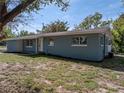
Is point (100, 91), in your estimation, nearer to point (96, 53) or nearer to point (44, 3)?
point (44, 3)

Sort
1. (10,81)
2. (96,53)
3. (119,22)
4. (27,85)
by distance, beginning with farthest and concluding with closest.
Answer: (119,22) < (96,53) < (10,81) < (27,85)

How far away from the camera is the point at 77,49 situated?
75.8ft

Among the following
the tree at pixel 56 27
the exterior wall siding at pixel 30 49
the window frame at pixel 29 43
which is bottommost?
the exterior wall siding at pixel 30 49

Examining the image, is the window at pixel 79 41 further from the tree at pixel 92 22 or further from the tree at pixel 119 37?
the tree at pixel 92 22

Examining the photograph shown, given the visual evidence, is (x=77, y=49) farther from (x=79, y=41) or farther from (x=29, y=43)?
(x=29, y=43)

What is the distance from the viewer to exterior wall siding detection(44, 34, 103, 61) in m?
21.3

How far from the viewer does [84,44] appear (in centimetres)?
2227

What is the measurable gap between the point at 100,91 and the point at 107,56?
17.1 metres

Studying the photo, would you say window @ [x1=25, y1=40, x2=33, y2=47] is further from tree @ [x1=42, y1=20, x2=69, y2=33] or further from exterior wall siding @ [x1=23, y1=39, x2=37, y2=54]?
tree @ [x1=42, y1=20, x2=69, y2=33]

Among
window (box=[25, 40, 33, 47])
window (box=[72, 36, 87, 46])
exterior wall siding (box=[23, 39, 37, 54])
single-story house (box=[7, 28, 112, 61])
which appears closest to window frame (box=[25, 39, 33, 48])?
window (box=[25, 40, 33, 47])

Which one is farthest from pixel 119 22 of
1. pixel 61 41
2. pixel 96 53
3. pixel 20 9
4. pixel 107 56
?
pixel 20 9

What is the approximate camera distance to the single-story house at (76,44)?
70.0 feet

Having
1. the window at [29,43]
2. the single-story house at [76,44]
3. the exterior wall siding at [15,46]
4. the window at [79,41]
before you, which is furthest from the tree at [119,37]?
the exterior wall siding at [15,46]

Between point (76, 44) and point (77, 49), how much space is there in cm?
57
